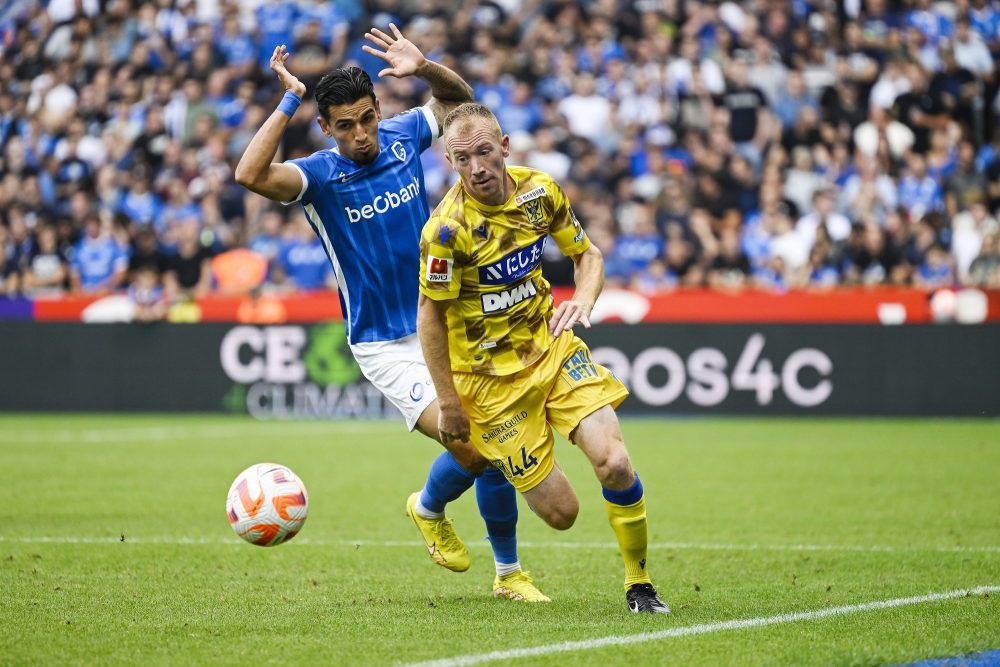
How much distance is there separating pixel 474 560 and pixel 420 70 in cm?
303

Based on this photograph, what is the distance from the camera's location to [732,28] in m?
21.6

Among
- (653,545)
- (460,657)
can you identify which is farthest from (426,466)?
(460,657)

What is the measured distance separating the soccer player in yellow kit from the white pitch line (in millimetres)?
453

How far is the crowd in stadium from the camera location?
18.8 metres

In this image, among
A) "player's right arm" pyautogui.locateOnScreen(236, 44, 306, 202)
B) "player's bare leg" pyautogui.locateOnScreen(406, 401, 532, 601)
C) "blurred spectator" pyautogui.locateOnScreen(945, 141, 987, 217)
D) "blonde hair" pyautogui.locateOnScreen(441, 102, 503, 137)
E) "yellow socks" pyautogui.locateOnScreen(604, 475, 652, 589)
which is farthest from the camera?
"blurred spectator" pyautogui.locateOnScreen(945, 141, 987, 217)

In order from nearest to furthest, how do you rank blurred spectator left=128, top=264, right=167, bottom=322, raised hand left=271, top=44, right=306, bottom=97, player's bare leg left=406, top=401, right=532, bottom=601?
raised hand left=271, top=44, right=306, bottom=97 → player's bare leg left=406, top=401, right=532, bottom=601 → blurred spectator left=128, top=264, right=167, bottom=322

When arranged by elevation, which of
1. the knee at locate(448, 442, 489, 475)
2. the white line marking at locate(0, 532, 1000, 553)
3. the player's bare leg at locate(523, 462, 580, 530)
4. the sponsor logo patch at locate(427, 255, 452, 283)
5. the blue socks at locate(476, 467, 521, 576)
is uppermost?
the sponsor logo patch at locate(427, 255, 452, 283)

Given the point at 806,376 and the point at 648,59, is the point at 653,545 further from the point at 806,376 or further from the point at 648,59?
the point at 648,59

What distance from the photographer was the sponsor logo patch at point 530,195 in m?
6.72

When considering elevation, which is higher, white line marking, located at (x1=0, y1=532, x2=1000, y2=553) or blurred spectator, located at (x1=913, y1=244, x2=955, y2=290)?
blurred spectator, located at (x1=913, y1=244, x2=955, y2=290)

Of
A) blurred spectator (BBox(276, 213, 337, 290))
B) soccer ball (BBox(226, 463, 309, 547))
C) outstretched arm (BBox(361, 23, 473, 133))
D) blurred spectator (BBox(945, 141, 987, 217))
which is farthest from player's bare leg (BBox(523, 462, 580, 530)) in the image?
blurred spectator (BBox(276, 213, 337, 290))

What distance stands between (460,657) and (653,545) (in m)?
3.78

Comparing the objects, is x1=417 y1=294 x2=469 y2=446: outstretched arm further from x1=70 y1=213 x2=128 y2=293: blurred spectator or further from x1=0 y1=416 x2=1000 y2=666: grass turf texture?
x1=70 y1=213 x2=128 y2=293: blurred spectator

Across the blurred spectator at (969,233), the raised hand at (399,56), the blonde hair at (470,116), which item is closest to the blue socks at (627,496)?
the blonde hair at (470,116)
